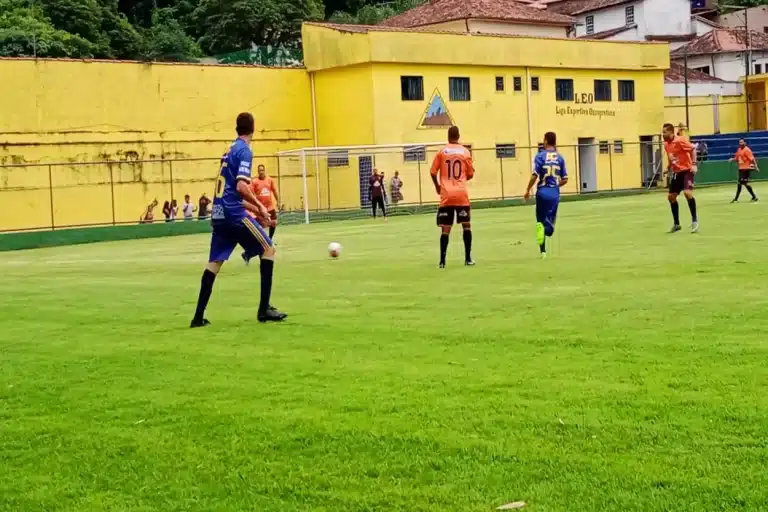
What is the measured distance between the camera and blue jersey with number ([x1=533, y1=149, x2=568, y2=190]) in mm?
18344

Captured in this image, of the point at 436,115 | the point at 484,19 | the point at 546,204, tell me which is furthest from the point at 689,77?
the point at 546,204

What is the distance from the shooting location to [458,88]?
57.0 meters

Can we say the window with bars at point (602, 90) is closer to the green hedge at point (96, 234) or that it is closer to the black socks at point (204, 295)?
the green hedge at point (96, 234)

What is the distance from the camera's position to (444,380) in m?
Result: 7.55

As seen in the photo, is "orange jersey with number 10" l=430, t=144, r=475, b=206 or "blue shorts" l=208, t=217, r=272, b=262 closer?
"blue shorts" l=208, t=217, r=272, b=262

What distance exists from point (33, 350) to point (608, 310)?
208 inches

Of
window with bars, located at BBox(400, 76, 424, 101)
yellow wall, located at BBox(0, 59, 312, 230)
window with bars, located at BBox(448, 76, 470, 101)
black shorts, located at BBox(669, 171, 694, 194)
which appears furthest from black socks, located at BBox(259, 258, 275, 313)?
window with bars, located at BBox(448, 76, 470, 101)

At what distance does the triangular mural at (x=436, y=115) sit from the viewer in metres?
55.8

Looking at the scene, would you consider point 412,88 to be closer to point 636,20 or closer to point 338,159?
point 338,159

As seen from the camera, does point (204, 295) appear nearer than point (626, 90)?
Yes

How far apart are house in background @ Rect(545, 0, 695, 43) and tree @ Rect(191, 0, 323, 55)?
21614 millimetres

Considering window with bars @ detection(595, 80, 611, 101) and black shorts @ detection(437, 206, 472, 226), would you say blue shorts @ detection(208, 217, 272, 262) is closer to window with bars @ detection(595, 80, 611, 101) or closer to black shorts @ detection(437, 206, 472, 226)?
black shorts @ detection(437, 206, 472, 226)

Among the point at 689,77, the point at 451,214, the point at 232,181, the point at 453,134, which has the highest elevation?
the point at 689,77

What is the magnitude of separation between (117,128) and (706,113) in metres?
38.9
